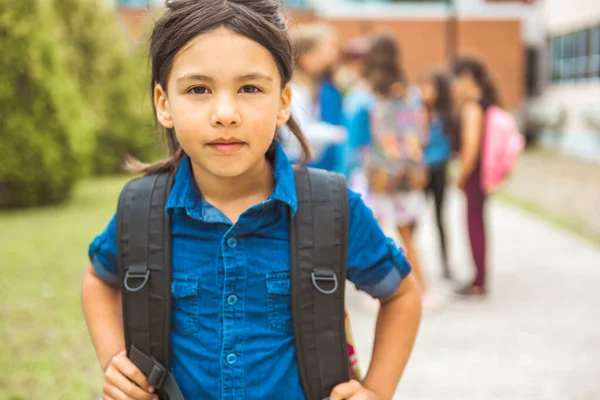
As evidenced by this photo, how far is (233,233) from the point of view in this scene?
5.64ft

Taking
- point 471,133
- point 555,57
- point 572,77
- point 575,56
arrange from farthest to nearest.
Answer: point 555,57, point 572,77, point 575,56, point 471,133

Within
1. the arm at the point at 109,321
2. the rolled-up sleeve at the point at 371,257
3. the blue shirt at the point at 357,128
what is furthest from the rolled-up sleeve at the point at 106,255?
the blue shirt at the point at 357,128

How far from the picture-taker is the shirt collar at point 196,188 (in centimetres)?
174

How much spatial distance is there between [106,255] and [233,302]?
359mm

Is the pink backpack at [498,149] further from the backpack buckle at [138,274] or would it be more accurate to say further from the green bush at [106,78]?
the green bush at [106,78]

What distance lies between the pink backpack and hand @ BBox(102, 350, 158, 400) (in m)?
4.58

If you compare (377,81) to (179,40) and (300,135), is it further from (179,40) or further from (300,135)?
(179,40)

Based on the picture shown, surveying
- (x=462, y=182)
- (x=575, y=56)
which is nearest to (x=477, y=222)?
(x=462, y=182)

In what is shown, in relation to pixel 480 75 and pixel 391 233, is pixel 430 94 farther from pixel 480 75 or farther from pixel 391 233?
pixel 391 233

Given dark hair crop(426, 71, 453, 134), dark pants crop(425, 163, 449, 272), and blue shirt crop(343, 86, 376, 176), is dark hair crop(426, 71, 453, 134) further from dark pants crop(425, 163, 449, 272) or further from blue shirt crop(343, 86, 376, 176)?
blue shirt crop(343, 86, 376, 176)

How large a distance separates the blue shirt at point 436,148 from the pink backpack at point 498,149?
1.06ft

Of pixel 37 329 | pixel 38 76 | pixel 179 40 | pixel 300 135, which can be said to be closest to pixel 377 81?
pixel 37 329

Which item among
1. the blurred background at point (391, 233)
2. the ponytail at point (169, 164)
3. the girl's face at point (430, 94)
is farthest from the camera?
the girl's face at point (430, 94)

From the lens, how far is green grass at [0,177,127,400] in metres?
4.09
